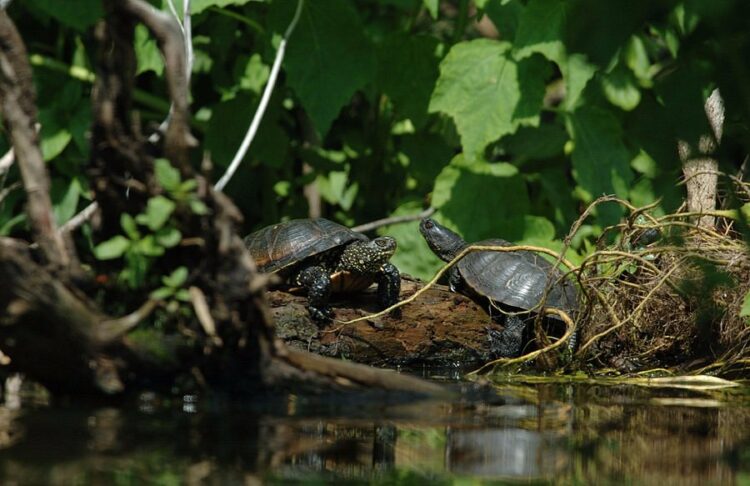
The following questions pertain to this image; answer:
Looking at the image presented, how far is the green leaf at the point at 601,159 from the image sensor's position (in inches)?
228

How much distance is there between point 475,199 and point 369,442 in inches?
119

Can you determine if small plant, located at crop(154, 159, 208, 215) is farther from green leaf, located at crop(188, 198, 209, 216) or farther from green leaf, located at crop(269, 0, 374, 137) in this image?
green leaf, located at crop(269, 0, 374, 137)

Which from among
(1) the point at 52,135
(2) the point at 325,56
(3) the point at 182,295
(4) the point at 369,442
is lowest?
(4) the point at 369,442

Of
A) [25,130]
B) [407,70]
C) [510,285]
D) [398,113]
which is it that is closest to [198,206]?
[25,130]

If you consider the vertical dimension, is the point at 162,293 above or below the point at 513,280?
below

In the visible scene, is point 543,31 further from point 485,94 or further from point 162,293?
point 162,293

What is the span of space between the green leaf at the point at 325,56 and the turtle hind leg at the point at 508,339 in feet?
4.39

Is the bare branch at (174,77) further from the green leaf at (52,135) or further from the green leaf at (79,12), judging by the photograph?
the green leaf at (52,135)

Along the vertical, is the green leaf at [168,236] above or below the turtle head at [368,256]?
below

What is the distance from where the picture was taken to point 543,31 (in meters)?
5.41

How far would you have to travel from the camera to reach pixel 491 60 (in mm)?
5691

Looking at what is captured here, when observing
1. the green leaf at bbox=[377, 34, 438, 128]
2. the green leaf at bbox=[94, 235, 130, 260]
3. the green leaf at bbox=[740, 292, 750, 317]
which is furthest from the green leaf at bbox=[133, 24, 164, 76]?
the green leaf at bbox=[740, 292, 750, 317]

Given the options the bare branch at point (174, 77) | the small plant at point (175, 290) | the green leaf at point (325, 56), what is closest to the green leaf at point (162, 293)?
the small plant at point (175, 290)

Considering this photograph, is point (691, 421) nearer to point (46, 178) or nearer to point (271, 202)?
point (46, 178)
